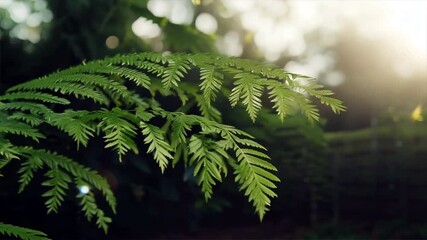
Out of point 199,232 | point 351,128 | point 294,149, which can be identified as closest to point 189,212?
point 199,232

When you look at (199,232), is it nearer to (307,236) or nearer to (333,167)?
(307,236)

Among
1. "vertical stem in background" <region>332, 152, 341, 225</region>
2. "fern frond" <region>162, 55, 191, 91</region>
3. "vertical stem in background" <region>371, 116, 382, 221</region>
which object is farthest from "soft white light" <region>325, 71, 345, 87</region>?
"fern frond" <region>162, 55, 191, 91</region>

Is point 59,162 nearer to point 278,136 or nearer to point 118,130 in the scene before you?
point 118,130

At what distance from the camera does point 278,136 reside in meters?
5.26

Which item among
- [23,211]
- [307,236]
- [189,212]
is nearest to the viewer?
[23,211]

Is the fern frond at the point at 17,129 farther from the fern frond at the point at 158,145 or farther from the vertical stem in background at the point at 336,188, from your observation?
the vertical stem in background at the point at 336,188

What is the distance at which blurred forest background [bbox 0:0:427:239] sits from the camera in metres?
2.80

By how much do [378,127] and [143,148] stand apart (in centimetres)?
795

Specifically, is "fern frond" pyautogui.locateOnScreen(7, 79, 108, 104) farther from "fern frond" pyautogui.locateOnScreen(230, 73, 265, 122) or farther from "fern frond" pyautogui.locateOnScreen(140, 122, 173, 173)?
"fern frond" pyautogui.locateOnScreen(230, 73, 265, 122)

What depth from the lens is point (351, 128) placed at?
1655cm

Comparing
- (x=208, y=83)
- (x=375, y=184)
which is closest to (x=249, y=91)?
(x=208, y=83)

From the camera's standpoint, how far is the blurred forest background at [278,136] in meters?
2.80

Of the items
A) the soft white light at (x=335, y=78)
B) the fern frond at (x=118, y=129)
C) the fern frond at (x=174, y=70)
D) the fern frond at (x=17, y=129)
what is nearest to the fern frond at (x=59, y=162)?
the fern frond at (x=17, y=129)

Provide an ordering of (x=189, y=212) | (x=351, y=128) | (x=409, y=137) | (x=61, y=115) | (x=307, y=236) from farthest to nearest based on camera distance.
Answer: (x=351, y=128), (x=409, y=137), (x=307, y=236), (x=189, y=212), (x=61, y=115)
